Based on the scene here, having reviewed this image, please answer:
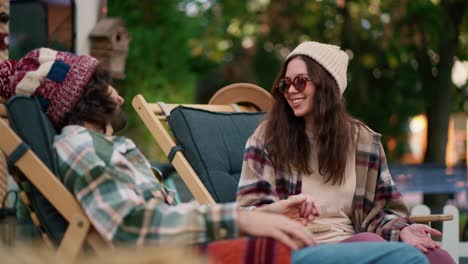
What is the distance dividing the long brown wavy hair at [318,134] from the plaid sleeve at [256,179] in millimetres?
39

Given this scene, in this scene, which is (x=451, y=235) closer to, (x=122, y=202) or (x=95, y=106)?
(x=95, y=106)

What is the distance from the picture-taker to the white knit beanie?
3.97 metres

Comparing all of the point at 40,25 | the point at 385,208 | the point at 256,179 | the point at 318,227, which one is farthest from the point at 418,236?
the point at 40,25

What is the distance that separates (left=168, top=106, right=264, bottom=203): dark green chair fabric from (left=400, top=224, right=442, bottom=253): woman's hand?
0.96 metres

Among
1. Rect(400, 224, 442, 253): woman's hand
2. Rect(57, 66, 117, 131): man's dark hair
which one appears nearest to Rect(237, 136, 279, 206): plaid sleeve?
Rect(400, 224, 442, 253): woman's hand

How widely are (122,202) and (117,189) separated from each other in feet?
0.21

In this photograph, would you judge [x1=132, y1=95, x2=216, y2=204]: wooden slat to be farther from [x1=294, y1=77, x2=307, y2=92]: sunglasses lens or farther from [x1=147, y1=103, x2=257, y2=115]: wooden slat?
[x1=294, y1=77, x2=307, y2=92]: sunglasses lens

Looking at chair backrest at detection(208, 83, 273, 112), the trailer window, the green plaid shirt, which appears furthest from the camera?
the trailer window

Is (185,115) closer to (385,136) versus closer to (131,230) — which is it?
(131,230)

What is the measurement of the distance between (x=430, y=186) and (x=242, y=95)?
14.6 ft

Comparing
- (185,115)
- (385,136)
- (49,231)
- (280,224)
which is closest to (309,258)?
(280,224)

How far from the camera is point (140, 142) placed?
12.6 meters

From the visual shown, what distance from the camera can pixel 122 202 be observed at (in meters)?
2.78

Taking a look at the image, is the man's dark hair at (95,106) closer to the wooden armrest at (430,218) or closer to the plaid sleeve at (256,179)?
the plaid sleeve at (256,179)
